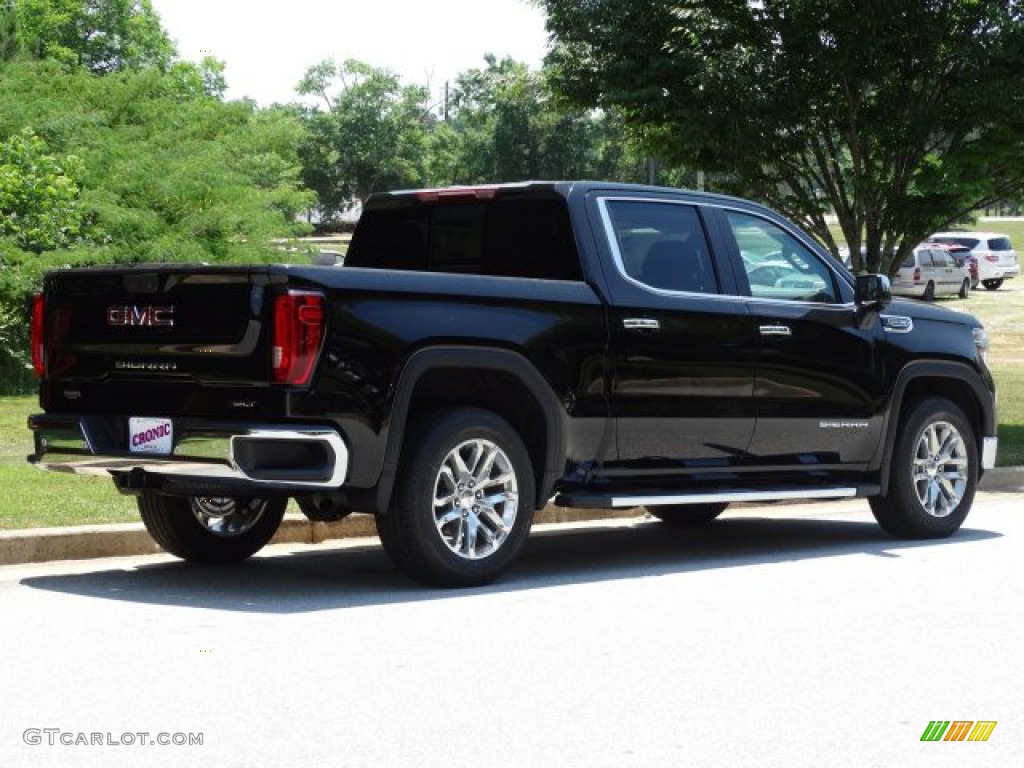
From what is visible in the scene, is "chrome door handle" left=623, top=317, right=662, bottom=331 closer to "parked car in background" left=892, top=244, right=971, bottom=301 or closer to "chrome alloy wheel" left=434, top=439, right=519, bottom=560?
"chrome alloy wheel" left=434, top=439, right=519, bottom=560

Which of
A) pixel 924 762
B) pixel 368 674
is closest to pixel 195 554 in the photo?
pixel 368 674

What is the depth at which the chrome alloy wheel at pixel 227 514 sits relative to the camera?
31.1 ft

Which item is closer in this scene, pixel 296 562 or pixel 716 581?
pixel 716 581

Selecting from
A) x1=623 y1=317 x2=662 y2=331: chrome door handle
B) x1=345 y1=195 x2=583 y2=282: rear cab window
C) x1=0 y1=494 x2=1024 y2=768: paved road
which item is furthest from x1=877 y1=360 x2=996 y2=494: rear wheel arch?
x1=345 y1=195 x2=583 y2=282: rear cab window

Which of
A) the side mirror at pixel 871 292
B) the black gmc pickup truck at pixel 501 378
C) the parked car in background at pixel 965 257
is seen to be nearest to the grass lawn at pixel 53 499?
the black gmc pickup truck at pixel 501 378

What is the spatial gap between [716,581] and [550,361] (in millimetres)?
1432

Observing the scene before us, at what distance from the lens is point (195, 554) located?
31.3ft

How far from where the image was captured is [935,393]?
11.3 m

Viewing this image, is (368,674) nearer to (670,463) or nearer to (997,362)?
(670,463)

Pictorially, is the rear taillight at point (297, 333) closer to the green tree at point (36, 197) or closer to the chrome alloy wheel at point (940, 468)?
the chrome alloy wheel at point (940, 468)

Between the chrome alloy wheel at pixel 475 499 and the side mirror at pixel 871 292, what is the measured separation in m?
2.75

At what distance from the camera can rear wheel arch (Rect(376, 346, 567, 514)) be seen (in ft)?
A: 27.0

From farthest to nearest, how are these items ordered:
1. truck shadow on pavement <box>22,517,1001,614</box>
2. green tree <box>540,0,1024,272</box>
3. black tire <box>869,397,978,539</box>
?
green tree <box>540,0,1024,272</box>, black tire <box>869,397,978,539</box>, truck shadow on pavement <box>22,517,1001,614</box>

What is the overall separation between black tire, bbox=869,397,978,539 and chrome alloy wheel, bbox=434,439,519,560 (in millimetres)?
3072
